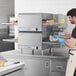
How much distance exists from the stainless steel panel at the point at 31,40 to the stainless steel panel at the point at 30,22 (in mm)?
94

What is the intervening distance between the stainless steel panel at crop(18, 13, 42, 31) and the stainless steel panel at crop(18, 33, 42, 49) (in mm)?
94

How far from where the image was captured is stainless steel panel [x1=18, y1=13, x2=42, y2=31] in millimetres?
3338

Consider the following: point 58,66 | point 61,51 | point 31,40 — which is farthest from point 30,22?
point 61,51

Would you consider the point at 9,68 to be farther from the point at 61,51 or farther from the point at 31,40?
the point at 61,51

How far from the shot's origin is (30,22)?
11.0 ft

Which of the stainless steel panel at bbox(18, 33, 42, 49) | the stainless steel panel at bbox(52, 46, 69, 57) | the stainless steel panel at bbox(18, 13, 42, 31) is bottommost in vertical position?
the stainless steel panel at bbox(52, 46, 69, 57)

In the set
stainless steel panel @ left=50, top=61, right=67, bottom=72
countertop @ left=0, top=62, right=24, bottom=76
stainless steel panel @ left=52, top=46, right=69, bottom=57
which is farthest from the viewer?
stainless steel panel @ left=52, top=46, right=69, bottom=57

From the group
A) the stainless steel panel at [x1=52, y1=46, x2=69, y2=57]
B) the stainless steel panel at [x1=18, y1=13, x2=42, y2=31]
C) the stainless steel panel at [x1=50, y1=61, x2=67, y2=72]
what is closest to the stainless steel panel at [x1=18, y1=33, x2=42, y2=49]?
the stainless steel panel at [x1=18, y1=13, x2=42, y2=31]

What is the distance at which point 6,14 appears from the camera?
19.2ft

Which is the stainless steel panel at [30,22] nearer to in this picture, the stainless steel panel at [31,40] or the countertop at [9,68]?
the stainless steel panel at [31,40]

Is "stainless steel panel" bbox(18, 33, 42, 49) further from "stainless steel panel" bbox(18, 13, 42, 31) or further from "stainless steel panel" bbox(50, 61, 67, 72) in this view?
"stainless steel panel" bbox(50, 61, 67, 72)

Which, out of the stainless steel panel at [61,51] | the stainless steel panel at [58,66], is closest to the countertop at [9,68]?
the stainless steel panel at [58,66]

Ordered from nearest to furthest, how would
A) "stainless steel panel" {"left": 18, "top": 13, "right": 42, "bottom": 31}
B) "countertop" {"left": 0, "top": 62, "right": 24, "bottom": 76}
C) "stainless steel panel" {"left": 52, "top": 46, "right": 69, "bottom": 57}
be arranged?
"countertop" {"left": 0, "top": 62, "right": 24, "bottom": 76}, "stainless steel panel" {"left": 18, "top": 13, "right": 42, "bottom": 31}, "stainless steel panel" {"left": 52, "top": 46, "right": 69, "bottom": 57}

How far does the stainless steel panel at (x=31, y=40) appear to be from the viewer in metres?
3.38
